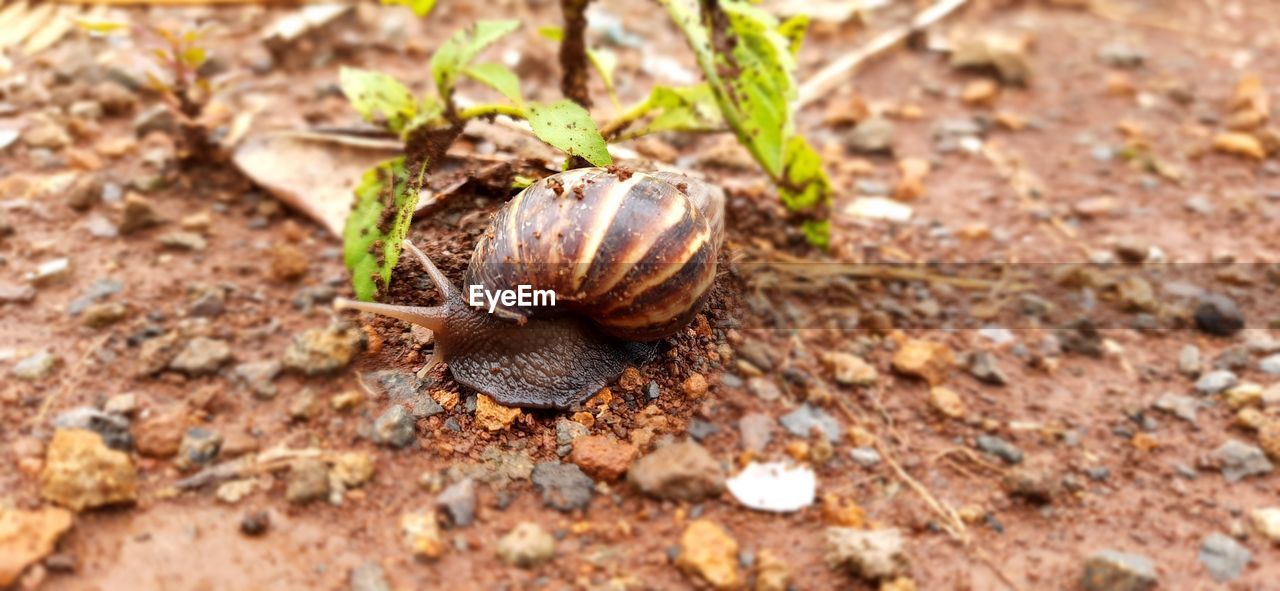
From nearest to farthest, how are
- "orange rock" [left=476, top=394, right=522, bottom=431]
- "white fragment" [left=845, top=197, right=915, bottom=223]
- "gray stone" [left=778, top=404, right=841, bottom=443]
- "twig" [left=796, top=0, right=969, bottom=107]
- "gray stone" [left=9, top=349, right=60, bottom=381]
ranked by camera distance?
"orange rock" [left=476, top=394, right=522, bottom=431] < "gray stone" [left=9, top=349, right=60, bottom=381] < "gray stone" [left=778, top=404, right=841, bottom=443] < "white fragment" [left=845, top=197, right=915, bottom=223] < "twig" [left=796, top=0, right=969, bottom=107]

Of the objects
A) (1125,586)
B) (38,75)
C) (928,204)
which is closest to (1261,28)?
(928,204)

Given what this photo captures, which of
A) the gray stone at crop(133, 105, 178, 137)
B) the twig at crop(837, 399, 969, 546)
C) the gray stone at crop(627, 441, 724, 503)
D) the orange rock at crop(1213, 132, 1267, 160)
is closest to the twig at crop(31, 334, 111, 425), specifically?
the gray stone at crop(133, 105, 178, 137)

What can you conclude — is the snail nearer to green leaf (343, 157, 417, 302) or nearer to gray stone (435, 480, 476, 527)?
green leaf (343, 157, 417, 302)

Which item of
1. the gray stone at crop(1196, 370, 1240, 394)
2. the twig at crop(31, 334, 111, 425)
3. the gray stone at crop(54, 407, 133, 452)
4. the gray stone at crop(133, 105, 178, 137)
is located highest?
the gray stone at crop(133, 105, 178, 137)

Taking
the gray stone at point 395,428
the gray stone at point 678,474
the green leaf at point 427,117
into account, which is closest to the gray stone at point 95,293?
the green leaf at point 427,117

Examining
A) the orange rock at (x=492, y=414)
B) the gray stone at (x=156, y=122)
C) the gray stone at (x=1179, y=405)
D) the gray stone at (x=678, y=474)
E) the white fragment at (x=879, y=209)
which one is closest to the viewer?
the orange rock at (x=492, y=414)

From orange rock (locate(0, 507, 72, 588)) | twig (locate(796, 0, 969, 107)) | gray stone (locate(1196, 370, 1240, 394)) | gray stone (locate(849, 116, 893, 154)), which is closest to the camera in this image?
orange rock (locate(0, 507, 72, 588))

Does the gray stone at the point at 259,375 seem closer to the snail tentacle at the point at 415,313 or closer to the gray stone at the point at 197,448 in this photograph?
the gray stone at the point at 197,448
